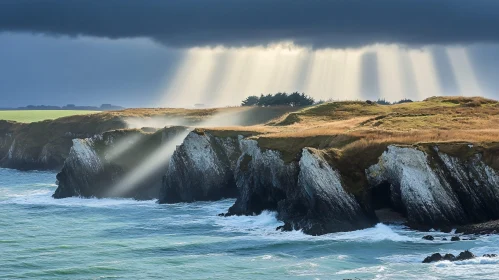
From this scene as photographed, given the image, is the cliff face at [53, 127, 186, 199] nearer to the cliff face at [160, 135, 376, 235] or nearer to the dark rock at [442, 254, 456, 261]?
the cliff face at [160, 135, 376, 235]

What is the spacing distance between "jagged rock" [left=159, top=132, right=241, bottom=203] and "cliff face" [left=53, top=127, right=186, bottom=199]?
23.6 ft

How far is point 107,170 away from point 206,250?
141 feet

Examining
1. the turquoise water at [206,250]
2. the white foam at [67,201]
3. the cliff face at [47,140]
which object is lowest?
the turquoise water at [206,250]

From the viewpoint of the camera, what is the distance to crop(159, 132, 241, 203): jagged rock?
84.8 metres

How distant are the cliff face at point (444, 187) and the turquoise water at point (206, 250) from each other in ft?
7.69

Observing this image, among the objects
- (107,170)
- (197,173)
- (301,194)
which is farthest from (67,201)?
(301,194)

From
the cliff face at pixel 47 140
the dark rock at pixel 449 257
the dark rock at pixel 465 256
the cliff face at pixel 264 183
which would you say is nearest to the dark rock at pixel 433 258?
the dark rock at pixel 449 257

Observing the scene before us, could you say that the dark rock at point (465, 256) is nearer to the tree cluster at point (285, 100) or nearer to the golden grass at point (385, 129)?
the golden grass at point (385, 129)

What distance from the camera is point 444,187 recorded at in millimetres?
59219

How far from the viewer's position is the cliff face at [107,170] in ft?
310

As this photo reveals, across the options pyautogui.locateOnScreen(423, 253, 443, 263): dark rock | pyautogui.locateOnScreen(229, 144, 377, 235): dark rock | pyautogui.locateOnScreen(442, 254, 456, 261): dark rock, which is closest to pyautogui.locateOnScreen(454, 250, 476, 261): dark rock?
pyautogui.locateOnScreen(442, 254, 456, 261): dark rock

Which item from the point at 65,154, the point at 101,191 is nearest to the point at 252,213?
the point at 101,191

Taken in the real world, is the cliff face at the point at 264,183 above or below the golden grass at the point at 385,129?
below

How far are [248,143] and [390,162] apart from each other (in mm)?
17742
